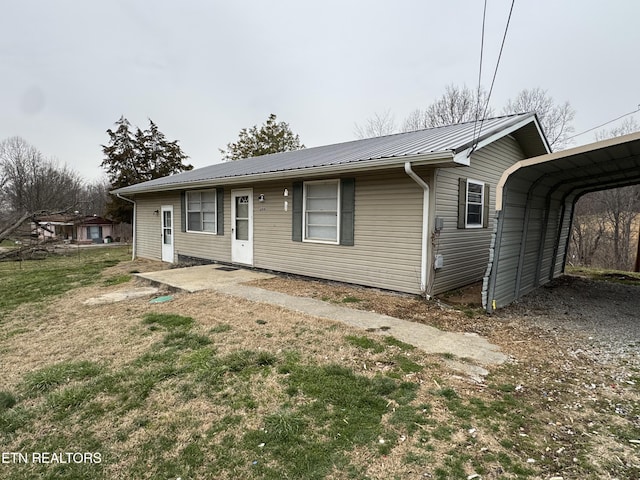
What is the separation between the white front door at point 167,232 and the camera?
11.4m

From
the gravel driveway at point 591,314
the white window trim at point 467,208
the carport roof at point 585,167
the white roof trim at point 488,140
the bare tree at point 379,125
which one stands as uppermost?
the bare tree at point 379,125

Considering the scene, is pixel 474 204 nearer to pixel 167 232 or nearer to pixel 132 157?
pixel 167 232

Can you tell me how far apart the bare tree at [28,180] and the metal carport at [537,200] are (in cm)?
2983

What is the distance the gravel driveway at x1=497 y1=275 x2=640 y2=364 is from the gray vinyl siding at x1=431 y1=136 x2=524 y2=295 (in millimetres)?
1120

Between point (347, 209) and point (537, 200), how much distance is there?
3.54m

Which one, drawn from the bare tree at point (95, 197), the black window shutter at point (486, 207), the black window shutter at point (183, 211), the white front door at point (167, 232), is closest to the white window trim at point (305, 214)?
the black window shutter at point (486, 207)

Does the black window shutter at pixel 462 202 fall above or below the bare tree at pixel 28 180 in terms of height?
below

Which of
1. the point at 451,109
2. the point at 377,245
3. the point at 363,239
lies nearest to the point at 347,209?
the point at 363,239

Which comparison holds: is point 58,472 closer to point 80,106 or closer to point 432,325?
point 432,325

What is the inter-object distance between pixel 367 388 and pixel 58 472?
6.86 feet

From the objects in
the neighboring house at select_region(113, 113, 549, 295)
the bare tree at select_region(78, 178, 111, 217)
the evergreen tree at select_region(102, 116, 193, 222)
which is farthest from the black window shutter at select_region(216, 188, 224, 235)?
the bare tree at select_region(78, 178, 111, 217)

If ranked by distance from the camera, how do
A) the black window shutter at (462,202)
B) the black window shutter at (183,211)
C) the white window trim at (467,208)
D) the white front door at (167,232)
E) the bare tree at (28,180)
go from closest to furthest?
the black window shutter at (462,202)
the white window trim at (467,208)
the black window shutter at (183,211)
the white front door at (167,232)
the bare tree at (28,180)

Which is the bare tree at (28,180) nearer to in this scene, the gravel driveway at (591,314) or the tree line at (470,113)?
the tree line at (470,113)

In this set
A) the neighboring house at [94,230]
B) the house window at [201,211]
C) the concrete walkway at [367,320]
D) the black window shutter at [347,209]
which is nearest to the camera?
the concrete walkway at [367,320]
